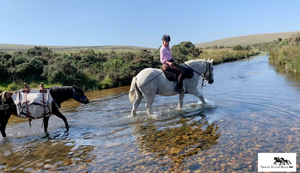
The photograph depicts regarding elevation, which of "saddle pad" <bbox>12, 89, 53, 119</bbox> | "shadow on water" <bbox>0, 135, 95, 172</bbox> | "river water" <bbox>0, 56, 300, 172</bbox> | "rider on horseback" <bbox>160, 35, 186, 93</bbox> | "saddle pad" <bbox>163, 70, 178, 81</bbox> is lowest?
"shadow on water" <bbox>0, 135, 95, 172</bbox>

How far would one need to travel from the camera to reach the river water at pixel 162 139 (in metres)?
4.56

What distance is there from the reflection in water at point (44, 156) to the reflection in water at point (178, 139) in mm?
1550

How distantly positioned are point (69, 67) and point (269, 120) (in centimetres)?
1473

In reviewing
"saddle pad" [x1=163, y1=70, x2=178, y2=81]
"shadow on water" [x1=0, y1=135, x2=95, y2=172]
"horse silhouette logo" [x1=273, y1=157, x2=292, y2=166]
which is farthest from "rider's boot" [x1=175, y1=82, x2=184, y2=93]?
"horse silhouette logo" [x1=273, y1=157, x2=292, y2=166]

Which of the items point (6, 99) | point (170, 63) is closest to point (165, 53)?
point (170, 63)

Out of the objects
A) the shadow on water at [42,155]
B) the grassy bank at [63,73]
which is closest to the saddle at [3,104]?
the shadow on water at [42,155]

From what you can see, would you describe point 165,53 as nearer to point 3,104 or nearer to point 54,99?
point 54,99

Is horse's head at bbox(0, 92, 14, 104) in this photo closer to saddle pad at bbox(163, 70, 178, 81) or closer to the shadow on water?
the shadow on water

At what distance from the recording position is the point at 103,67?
20.5 metres

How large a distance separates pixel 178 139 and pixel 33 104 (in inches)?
175

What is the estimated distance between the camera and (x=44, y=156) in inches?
208

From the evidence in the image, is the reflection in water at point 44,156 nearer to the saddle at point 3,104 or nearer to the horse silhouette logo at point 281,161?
the saddle at point 3,104

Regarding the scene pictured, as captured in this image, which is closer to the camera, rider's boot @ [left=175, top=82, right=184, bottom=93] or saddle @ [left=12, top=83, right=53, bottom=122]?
saddle @ [left=12, top=83, right=53, bottom=122]

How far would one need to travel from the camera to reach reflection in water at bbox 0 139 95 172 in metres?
4.74
